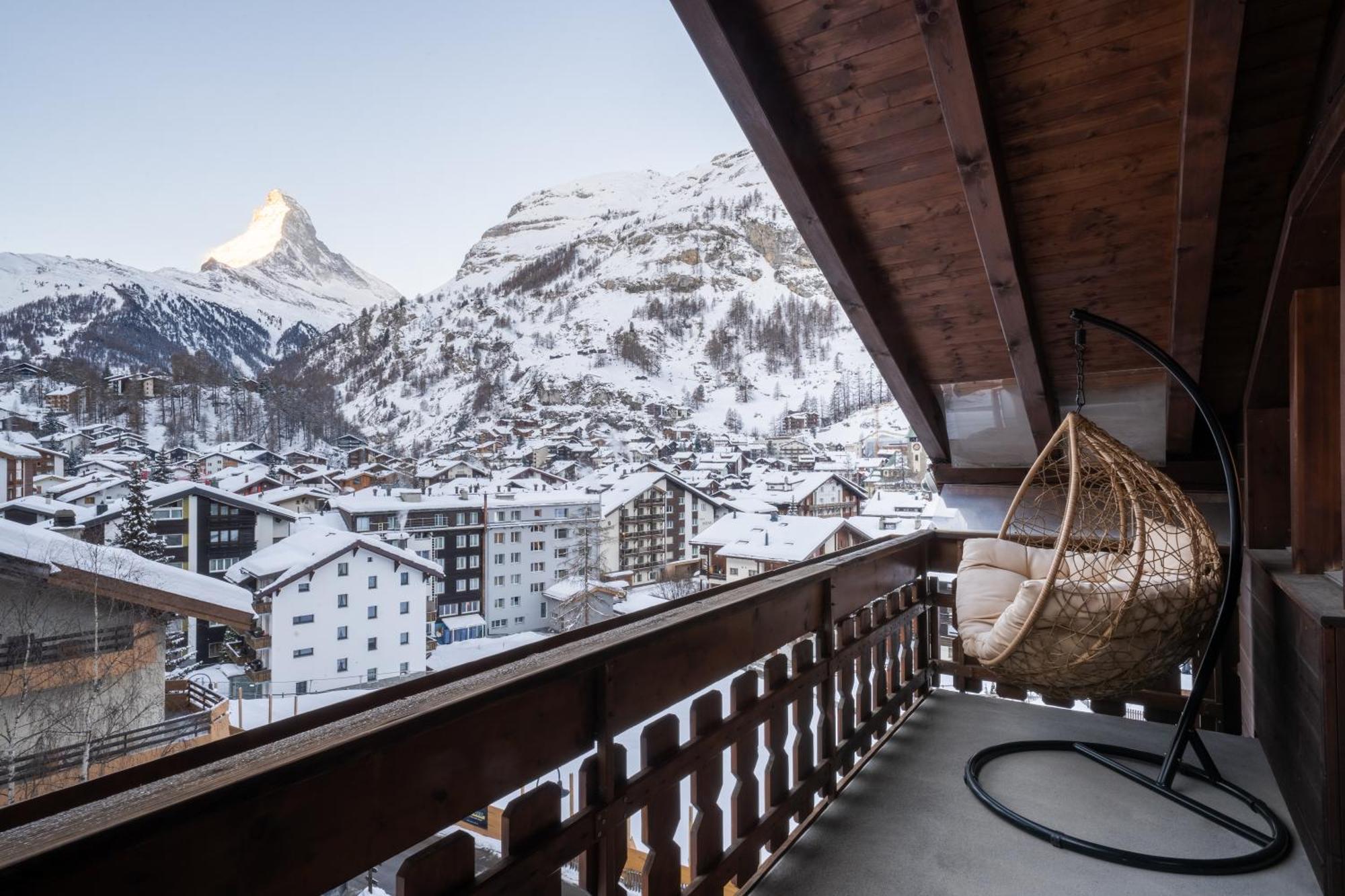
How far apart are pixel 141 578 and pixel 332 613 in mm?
5872

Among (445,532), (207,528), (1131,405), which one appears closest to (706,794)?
(1131,405)

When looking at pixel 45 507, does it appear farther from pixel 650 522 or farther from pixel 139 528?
pixel 650 522

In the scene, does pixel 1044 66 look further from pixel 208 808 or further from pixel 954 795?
pixel 208 808

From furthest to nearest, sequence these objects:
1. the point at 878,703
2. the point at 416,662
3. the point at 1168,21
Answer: the point at 416,662 < the point at 878,703 < the point at 1168,21

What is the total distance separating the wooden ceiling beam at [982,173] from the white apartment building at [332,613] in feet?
32.3

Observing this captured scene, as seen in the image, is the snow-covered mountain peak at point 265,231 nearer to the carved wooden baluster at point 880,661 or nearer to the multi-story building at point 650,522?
the multi-story building at point 650,522

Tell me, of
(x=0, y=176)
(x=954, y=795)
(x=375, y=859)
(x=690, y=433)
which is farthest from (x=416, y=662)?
(x=690, y=433)

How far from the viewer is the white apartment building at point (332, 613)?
10141 millimetres

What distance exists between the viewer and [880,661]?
2.65 m

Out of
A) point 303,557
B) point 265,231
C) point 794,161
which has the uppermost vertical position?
point 265,231

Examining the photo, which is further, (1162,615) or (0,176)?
→ (0,176)

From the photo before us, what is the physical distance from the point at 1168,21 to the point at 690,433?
125ft

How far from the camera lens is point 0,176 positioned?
16.7 metres

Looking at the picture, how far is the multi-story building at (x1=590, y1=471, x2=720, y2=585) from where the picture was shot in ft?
66.0
